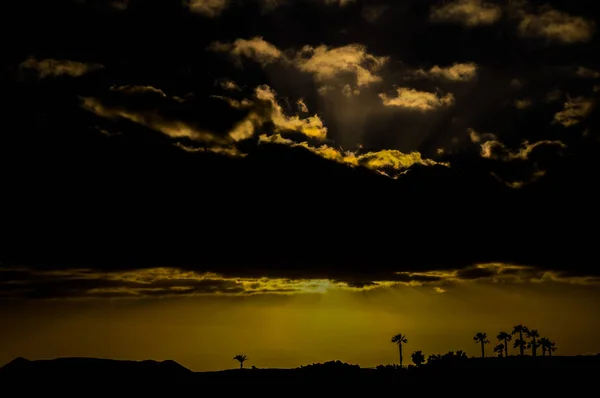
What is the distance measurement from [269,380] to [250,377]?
8.02 m

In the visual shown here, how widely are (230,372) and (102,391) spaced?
35338 mm

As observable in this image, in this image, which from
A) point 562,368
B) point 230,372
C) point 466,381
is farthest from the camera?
point 230,372

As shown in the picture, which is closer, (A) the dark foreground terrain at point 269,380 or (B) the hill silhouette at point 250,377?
(A) the dark foreground terrain at point 269,380

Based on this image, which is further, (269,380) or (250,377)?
(250,377)

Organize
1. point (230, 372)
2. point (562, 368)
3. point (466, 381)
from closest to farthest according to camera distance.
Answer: point (466, 381)
point (562, 368)
point (230, 372)

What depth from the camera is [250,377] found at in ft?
522

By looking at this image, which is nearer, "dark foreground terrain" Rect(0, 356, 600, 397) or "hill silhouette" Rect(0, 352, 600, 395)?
Answer: "dark foreground terrain" Rect(0, 356, 600, 397)

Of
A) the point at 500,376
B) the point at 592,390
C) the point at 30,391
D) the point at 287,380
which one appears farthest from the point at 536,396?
the point at 30,391

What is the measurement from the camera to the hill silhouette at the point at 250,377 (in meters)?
133

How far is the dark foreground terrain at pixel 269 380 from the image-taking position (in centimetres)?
12975

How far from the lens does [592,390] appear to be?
391 ft

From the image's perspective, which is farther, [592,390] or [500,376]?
[500,376]

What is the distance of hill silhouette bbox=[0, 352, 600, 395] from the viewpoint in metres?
133

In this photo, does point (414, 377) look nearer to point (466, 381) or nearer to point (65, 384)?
point (466, 381)
